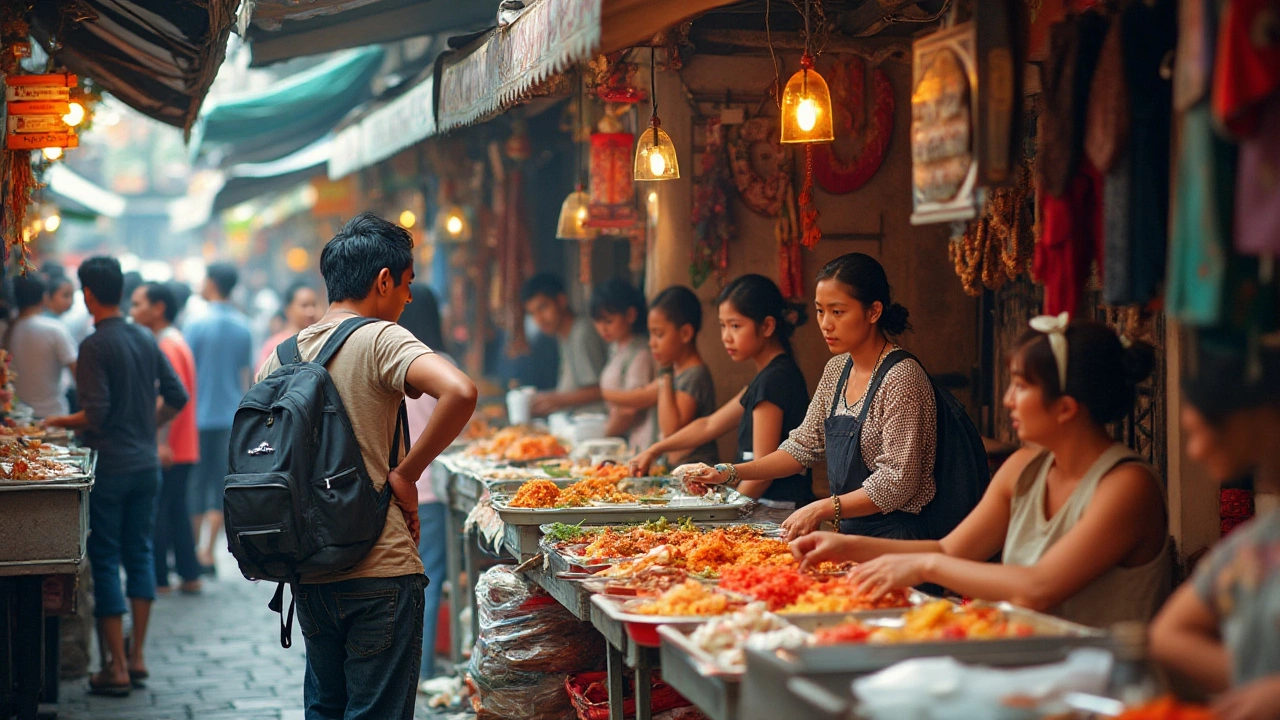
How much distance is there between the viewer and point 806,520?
479cm

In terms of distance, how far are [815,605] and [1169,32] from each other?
71.3 inches

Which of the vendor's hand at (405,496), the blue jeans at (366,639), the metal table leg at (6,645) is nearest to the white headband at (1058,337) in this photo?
the vendor's hand at (405,496)

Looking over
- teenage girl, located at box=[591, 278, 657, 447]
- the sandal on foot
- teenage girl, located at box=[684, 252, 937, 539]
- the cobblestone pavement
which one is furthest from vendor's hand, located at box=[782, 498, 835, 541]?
the sandal on foot

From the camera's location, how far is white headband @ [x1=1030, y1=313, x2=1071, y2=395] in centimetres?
345

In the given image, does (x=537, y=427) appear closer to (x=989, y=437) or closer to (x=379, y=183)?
(x=989, y=437)

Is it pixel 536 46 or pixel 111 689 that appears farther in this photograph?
pixel 111 689

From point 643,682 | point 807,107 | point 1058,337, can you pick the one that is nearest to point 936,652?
point 1058,337

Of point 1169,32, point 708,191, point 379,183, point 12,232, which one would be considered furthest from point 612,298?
point 379,183

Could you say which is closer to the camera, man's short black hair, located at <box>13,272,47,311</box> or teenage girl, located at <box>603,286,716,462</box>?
teenage girl, located at <box>603,286,716,462</box>

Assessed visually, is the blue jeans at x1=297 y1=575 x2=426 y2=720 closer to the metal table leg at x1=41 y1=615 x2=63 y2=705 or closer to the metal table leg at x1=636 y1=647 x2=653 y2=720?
the metal table leg at x1=636 y1=647 x2=653 y2=720

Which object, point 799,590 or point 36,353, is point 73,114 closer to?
point 36,353

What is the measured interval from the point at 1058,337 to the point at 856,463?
167 cm

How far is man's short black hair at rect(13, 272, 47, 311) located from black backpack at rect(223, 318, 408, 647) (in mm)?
5667

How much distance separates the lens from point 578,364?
32.7ft
